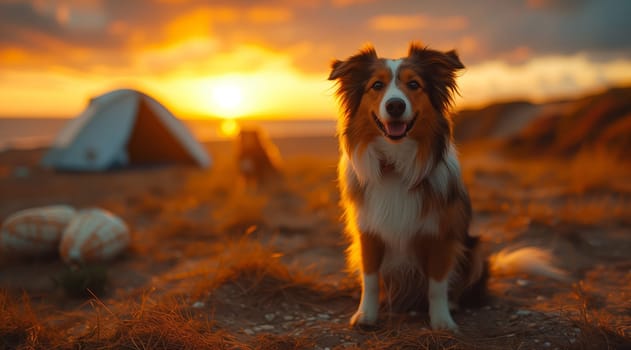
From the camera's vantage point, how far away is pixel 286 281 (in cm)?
347

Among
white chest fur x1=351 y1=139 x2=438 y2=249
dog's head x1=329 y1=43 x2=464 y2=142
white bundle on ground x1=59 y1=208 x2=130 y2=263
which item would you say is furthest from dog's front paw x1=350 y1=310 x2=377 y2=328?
white bundle on ground x1=59 y1=208 x2=130 y2=263

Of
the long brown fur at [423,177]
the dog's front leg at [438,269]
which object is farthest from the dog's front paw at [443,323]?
the long brown fur at [423,177]

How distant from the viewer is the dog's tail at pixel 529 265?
3652 mm

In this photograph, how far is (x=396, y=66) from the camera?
111 inches

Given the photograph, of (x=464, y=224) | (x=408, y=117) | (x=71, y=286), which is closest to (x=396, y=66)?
(x=408, y=117)

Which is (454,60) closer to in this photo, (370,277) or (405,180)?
(405,180)

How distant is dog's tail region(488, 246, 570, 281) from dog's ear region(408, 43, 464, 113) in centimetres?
151

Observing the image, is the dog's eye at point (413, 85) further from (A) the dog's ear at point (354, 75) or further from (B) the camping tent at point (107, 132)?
(B) the camping tent at point (107, 132)

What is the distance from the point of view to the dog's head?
8.73ft

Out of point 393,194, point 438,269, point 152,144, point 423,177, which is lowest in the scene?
point 438,269

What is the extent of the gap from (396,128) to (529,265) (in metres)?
1.97

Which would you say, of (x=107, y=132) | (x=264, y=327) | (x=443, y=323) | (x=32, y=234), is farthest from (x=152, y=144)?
(x=443, y=323)

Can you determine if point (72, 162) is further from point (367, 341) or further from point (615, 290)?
point (615, 290)

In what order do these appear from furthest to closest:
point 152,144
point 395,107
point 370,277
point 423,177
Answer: point 152,144
point 370,277
point 423,177
point 395,107
